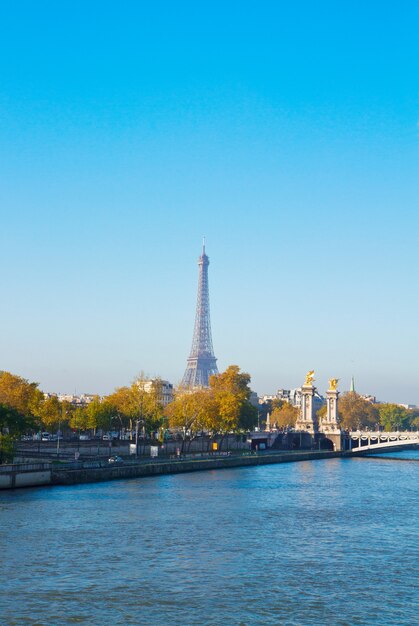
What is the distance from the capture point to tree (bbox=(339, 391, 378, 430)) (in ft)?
608

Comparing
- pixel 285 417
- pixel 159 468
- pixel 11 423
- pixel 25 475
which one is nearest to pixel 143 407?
pixel 159 468

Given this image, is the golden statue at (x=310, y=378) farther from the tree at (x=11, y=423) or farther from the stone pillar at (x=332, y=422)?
the tree at (x=11, y=423)

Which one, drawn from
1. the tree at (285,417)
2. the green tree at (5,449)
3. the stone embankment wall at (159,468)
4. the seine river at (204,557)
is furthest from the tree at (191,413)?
the tree at (285,417)

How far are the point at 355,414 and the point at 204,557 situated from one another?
500ft

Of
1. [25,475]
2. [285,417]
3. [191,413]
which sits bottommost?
[25,475]

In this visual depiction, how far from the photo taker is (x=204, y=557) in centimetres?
3975

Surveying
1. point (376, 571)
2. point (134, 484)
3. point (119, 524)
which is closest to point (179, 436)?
point (134, 484)

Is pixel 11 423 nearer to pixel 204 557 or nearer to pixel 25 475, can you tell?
pixel 25 475

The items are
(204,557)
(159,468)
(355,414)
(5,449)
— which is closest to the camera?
(204,557)

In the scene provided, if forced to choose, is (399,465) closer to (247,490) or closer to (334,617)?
(247,490)

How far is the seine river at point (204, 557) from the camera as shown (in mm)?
30891

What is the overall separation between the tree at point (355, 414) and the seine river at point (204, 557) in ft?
391

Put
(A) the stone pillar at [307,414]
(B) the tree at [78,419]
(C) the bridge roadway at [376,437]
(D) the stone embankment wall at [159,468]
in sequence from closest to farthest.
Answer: (D) the stone embankment wall at [159,468]
(B) the tree at [78,419]
(C) the bridge roadway at [376,437]
(A) the stone pillar at [307,414]

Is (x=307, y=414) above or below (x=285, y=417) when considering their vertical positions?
below
